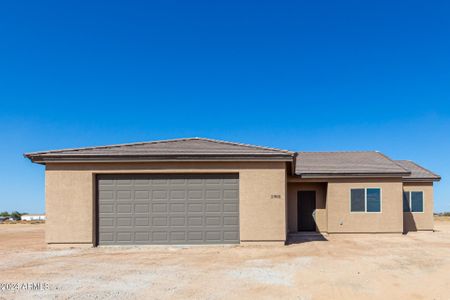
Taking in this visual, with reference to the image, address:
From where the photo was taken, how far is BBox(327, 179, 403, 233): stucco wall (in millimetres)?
16672

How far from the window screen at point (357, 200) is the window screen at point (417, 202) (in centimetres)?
372

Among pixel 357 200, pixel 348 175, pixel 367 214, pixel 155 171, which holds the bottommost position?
pixel 367 214

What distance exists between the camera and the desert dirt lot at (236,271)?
7105 millimetres

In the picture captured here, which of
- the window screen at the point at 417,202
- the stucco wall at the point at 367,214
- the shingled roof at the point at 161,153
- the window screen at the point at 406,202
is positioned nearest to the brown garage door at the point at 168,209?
the shingled roof at the point at 161,153

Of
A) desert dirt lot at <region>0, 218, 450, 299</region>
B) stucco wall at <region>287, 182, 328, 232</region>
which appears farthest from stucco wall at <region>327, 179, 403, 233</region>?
desert dirt lot at <region>0, 218, 450, 299</region>

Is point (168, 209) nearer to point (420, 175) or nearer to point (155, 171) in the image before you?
point (155, 171)

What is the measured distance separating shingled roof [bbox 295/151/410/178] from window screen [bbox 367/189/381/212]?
84 cm

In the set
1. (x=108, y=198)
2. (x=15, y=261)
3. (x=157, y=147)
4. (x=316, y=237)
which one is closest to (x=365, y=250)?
(x=316, y=237)

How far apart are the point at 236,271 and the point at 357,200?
9752 millimetres

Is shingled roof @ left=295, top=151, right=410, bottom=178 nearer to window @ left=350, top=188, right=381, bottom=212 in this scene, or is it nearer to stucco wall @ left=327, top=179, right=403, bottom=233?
stucco wall @ left=327, top=179, right=403, bottom=233

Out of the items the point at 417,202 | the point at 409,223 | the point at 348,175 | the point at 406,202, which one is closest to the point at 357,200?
the point at 348,175

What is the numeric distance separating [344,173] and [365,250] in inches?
196

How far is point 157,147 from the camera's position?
13828 millimetres

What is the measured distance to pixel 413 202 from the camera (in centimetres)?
1875
